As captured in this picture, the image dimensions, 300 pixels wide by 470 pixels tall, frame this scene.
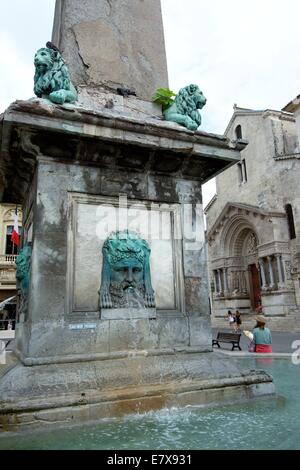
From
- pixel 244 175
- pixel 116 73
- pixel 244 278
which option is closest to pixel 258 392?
pixel 116 73

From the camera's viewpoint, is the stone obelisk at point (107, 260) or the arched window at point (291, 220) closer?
the stone obelisk at point (107, 260)

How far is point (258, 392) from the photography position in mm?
3719

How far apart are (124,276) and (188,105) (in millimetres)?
2496

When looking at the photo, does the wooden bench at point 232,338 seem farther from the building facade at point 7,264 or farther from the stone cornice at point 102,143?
the building facade at point 7,264

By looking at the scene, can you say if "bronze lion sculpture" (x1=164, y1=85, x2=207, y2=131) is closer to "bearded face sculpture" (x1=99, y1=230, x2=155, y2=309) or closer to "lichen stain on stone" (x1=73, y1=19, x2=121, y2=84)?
"lichen stain on stone" (x1=73, y1=19, x2=121, y2=84)

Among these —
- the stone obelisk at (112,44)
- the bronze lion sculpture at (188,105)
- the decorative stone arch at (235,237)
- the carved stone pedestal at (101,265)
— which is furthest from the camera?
the decorative stone arch at (235,237)

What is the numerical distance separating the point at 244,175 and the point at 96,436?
95.0 ft

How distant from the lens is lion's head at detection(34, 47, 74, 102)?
3.95 meters

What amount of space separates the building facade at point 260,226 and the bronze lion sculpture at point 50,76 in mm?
20887

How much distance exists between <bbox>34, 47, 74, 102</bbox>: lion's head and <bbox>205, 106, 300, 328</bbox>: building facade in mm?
20932

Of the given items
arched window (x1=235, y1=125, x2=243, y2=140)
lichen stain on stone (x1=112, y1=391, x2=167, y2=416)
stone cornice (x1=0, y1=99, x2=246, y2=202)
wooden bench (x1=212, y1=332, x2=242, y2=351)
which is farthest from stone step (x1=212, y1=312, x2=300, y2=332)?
lichen stain on stone (x1=112, y1=391, x2=167, y2=416)

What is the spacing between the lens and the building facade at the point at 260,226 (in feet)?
76.2

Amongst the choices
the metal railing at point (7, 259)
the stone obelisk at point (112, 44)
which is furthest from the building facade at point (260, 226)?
the stone obelisk at point (112, 44)

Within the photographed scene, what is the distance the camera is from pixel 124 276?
3891 millimetres
